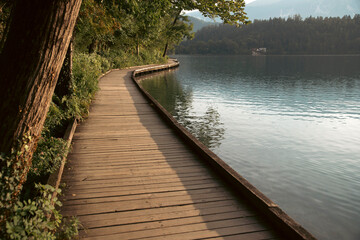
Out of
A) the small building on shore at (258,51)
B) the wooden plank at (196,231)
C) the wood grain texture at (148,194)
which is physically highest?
the small building on shore at (258,51)

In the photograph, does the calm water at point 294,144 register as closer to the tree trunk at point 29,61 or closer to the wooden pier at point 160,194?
the wooden pier at point 160,194

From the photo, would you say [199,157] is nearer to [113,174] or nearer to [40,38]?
[113,174]

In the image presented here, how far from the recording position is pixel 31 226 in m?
3.03

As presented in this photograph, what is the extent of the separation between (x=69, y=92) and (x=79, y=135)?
1758 mm

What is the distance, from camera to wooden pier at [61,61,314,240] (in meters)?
3.88

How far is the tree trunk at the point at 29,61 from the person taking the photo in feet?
9.58

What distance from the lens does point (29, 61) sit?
297 cm

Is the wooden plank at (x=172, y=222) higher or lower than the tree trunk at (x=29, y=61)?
lower

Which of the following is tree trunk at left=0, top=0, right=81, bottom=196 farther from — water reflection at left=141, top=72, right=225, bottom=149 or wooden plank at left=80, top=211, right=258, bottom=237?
water reflection at left=141, top=72, right=225, bottom=149

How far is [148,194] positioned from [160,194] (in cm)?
19

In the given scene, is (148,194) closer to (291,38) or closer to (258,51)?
A: (258,51)

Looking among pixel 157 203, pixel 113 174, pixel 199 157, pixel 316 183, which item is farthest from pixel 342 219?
pixel 113 174

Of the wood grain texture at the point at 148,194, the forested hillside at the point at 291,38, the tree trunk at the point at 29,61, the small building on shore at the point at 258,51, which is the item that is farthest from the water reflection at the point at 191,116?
the forested hillside at the point at 291,38

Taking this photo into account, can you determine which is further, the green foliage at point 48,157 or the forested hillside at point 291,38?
the forested hillside at point 291,38
